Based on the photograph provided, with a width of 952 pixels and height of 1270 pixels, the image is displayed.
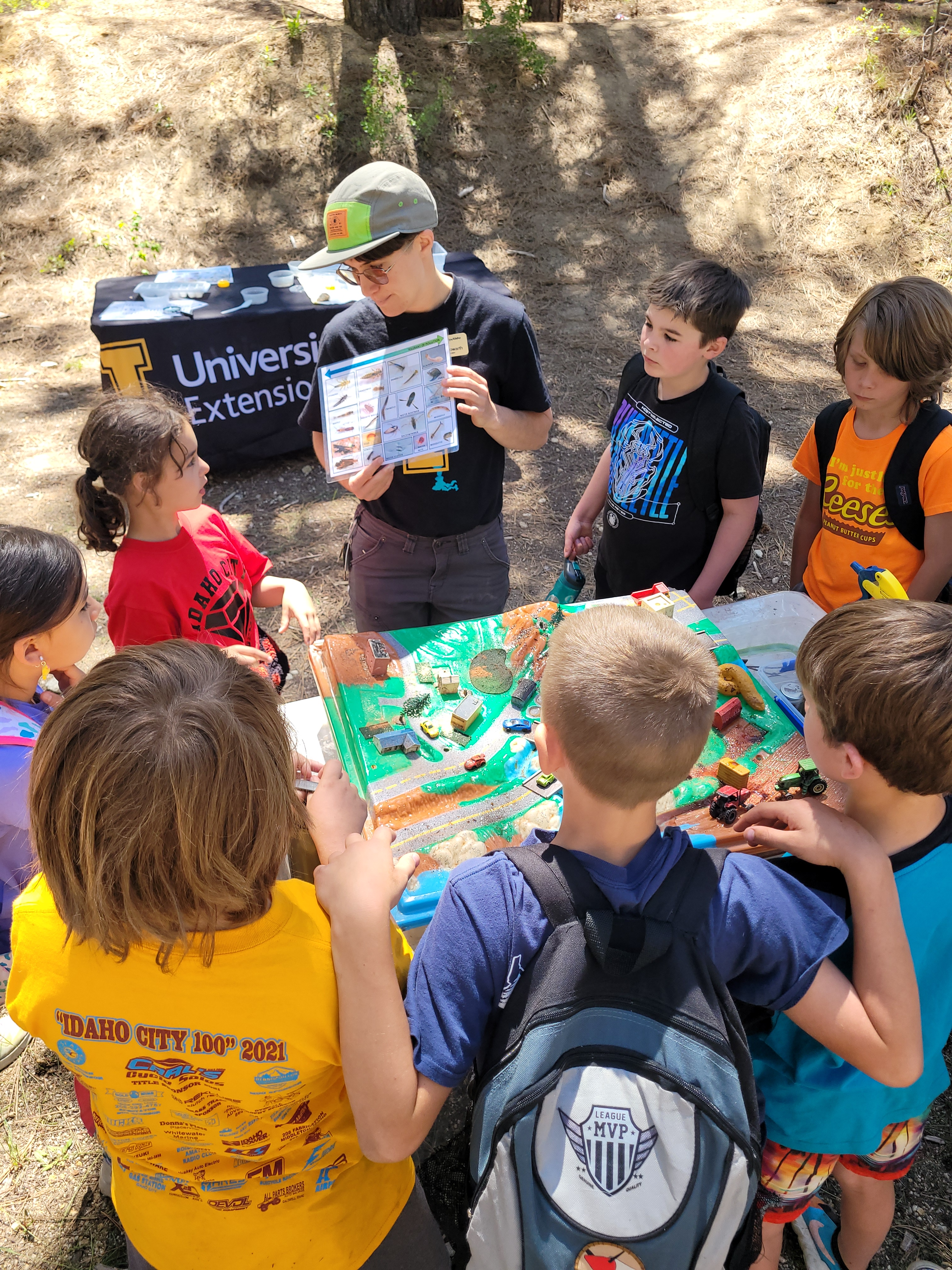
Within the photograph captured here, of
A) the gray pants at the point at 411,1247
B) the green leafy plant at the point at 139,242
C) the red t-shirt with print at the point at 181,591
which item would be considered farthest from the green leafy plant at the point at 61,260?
the gray pants at the point at 411,1247

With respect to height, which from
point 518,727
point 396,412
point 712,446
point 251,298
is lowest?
point 518,727

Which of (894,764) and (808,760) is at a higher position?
(894,764)

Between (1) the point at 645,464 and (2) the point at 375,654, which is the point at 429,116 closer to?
(1) the point at 645,464

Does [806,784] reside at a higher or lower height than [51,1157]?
higher

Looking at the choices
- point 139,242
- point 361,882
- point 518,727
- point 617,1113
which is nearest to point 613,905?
point 617,1113

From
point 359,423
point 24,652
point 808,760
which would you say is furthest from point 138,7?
point 808,760

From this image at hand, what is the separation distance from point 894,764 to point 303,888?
1037 millimetres

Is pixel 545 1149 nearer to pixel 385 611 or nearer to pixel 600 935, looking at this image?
pixel 600 935

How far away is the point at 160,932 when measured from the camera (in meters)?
1.17

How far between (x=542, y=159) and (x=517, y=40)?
1.22 m

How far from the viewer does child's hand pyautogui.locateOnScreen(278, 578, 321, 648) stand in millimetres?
2580

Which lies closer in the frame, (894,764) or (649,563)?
(894,764)

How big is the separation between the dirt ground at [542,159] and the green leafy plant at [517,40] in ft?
0.38

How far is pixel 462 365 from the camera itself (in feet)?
8.59
